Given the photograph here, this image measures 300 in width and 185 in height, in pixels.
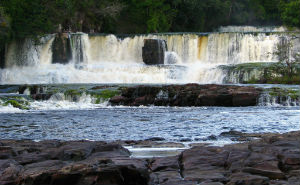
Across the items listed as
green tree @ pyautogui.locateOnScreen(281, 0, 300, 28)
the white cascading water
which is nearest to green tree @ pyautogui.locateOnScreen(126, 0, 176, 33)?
the white cascading water

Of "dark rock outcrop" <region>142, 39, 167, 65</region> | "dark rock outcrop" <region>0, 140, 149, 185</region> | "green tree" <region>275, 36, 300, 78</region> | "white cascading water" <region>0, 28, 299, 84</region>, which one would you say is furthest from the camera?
"dark rock outcrop" <region>142, 39, 167, 65</region>

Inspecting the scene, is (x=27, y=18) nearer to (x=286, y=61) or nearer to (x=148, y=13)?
(x=148, y=13)

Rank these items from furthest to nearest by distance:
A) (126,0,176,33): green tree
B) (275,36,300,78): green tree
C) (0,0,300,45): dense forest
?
(126,0,176,33): green tree, (0,0,300,45): dense forest, (275,36,300,78): green tree

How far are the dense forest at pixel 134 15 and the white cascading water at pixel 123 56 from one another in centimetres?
246

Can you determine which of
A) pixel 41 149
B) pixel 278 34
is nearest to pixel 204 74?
pixel 278 34

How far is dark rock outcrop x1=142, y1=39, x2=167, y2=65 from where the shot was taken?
146 ft

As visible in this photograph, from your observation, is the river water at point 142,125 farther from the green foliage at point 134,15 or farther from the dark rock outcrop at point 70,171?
the green foliage at point 134,15

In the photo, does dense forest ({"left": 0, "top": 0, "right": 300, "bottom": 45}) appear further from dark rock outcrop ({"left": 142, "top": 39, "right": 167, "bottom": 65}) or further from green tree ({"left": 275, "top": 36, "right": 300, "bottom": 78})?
green tree ({"left": 275, "top": 36, "right": 300, "bottom": 78})

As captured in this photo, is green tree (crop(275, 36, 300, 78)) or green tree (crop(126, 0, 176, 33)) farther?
green tree (crop(126, 0, 176, 33))

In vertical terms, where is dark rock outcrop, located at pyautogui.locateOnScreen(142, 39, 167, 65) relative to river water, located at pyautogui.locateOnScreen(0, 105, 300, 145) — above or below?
above

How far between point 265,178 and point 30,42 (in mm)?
40724

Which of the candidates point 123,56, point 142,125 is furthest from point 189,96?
point 123,56

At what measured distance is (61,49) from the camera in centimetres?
4494

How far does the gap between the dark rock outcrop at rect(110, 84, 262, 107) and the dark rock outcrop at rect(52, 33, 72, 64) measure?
18381mm
